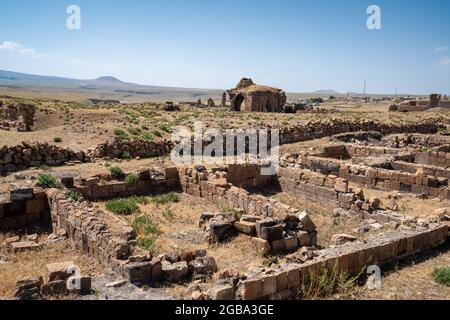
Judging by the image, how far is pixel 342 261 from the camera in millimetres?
7965

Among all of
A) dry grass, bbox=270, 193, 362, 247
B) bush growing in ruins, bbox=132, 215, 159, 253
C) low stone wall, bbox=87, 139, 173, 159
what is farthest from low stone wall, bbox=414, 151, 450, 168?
bush growing in ruins, bbox=132, 215, 159, 253

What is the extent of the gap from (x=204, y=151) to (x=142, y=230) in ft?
37.2

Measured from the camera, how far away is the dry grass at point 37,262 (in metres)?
8.27

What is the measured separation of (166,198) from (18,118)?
59.7 feet

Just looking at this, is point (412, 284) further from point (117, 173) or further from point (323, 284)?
point (117, 173)

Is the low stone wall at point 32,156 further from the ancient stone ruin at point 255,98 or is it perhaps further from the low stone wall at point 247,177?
the ancient stone ruin at point 255,98

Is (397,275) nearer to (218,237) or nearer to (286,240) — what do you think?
(286,240)

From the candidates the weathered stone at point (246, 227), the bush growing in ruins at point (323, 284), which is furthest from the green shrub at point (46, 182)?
the bush growing in ruins at point (323, 284)

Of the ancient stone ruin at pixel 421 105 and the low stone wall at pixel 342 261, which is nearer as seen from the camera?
the low stone wall at pixel 342 261

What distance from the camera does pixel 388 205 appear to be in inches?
534

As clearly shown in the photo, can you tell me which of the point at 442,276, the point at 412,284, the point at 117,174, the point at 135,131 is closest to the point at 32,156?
the point at 117,174

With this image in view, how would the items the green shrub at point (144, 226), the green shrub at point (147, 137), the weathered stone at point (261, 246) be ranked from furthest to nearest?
the green shrub at point (147, 137)
the green shrub at point (144, 226)
the weathered stone at point (261, 246)

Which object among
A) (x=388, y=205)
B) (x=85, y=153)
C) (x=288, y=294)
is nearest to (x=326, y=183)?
(x=388, y=205)

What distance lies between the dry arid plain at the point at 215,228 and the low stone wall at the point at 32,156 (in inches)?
1.7
